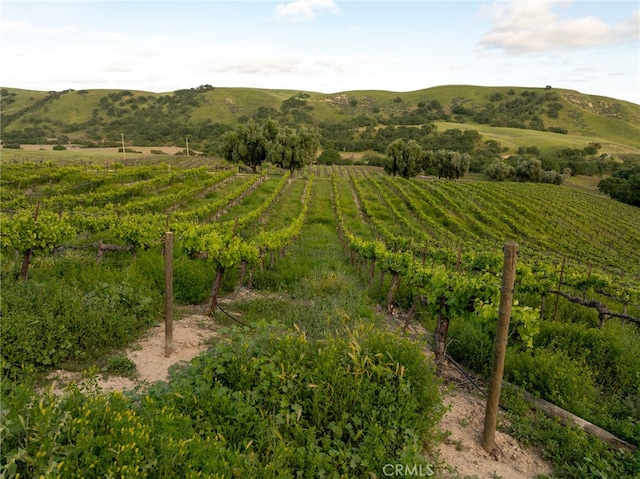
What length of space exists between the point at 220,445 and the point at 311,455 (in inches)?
40.1

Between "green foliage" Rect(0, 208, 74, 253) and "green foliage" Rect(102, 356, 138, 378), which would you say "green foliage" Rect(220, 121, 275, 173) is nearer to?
"green foliage" Rect(0, 208, 74, 253)

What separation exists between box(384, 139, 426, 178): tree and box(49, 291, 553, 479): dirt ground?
57.5 m

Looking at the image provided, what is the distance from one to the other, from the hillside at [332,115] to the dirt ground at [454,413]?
95.6 metres

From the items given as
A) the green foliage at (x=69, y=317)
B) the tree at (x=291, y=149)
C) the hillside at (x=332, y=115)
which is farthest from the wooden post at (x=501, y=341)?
the hillside at (x=332, y=115)

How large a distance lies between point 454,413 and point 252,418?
11.1 ft

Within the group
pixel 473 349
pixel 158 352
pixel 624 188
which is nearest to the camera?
pixel 158 352

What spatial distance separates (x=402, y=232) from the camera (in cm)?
2711

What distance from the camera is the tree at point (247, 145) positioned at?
55.9 m

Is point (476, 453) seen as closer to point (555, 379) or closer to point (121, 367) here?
point (555, 379)

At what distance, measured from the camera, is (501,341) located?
5.19 metres

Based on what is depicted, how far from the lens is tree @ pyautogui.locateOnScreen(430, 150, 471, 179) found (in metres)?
66.8

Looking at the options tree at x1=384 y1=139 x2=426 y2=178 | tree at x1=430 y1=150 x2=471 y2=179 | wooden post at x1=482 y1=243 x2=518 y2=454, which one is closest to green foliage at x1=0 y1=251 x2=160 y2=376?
wooden post at x1=482 y1=243 x2=518 y2=454

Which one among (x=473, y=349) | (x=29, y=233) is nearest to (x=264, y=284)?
(x=29, y=233)

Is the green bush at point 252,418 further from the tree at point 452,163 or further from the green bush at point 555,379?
the tree at point 452,163
